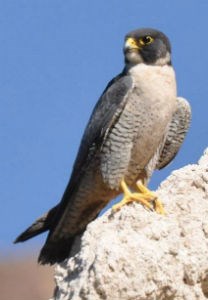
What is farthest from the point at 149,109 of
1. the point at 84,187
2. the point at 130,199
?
the point at 130,199

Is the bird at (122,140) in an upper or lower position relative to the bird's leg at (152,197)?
upper

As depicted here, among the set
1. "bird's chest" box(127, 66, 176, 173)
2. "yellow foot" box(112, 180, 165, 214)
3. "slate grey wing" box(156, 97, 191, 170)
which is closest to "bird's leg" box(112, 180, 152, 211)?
"yellow foot" box(112, 180, 165, 214)

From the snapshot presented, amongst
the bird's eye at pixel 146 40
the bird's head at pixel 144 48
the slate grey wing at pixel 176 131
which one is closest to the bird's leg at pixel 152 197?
the slate grey wing at pixel 176 131

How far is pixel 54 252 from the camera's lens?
8.45 meters

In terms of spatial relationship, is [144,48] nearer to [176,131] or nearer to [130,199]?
[176,131]

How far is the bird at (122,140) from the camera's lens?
8547 mm

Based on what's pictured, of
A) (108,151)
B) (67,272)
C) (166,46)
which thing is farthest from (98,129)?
(67,272)

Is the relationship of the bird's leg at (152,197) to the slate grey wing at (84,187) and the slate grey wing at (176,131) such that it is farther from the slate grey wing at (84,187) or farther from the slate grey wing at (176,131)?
the slate grey wing at (176,131)

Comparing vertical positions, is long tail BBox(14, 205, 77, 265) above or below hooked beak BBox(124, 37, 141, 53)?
below

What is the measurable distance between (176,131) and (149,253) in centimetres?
224

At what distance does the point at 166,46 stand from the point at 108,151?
89 centimetres

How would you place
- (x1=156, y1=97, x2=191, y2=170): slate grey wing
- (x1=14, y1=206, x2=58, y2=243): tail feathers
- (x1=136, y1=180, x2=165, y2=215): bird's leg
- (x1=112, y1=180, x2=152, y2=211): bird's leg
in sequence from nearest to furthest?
(x1=136, y1=180, x2=165, y2=215): bird's leg, (x1=112, y1=180, x2=152, y2=211): bird's leg, (x1=14, y1=206, x2=58, y2=243): tail feathers, (x1=156, y1=97, x2=191, y2=170): slate grey wing

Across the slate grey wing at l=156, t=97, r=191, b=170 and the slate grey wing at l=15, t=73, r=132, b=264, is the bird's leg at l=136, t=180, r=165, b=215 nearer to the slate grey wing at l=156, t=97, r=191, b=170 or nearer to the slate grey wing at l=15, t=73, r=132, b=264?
the slate grey wing at l=15, t=73, r=132, b=264

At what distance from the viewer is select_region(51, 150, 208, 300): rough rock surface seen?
22.1 feet
